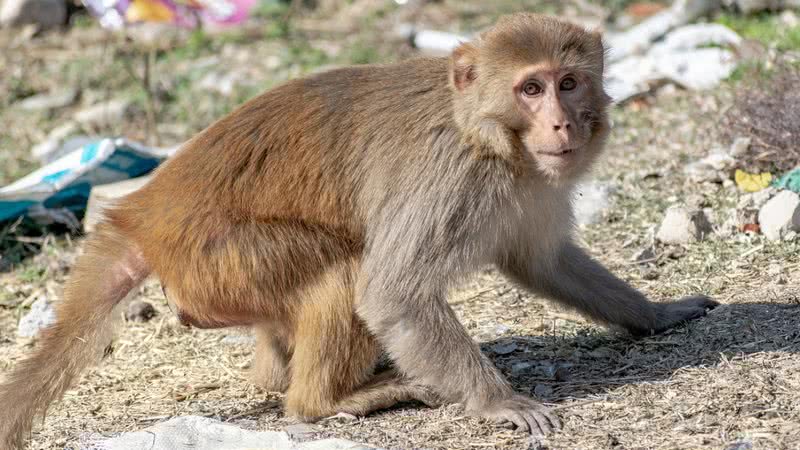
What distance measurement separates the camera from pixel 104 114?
952cm

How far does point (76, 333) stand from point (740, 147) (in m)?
4.14

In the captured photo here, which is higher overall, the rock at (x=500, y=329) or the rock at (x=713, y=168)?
the rock at (x=713, y=168)

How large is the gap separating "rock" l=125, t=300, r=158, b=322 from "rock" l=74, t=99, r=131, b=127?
3.41 m

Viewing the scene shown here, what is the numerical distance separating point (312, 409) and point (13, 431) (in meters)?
1.16

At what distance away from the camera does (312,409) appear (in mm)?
4668

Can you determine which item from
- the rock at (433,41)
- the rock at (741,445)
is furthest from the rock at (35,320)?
the rock at (433,41)

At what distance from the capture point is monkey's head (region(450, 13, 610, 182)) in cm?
443

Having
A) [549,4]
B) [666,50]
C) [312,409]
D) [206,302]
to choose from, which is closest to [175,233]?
[206,302]

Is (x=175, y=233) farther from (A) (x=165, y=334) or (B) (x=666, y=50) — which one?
(B) (x=666, y=50)

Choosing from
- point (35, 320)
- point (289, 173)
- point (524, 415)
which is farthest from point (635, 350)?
point (35, 320)

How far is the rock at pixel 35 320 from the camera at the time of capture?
20.6ft

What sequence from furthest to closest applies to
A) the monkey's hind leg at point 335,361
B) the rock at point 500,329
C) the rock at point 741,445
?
the rock at point 500,329, the monkey's hind leg at point 335,361, the rock at point 741,445

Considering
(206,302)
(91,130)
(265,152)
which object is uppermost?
(265,152)

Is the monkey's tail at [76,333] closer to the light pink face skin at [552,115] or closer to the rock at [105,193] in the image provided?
the light pink face skin at [552,115]
